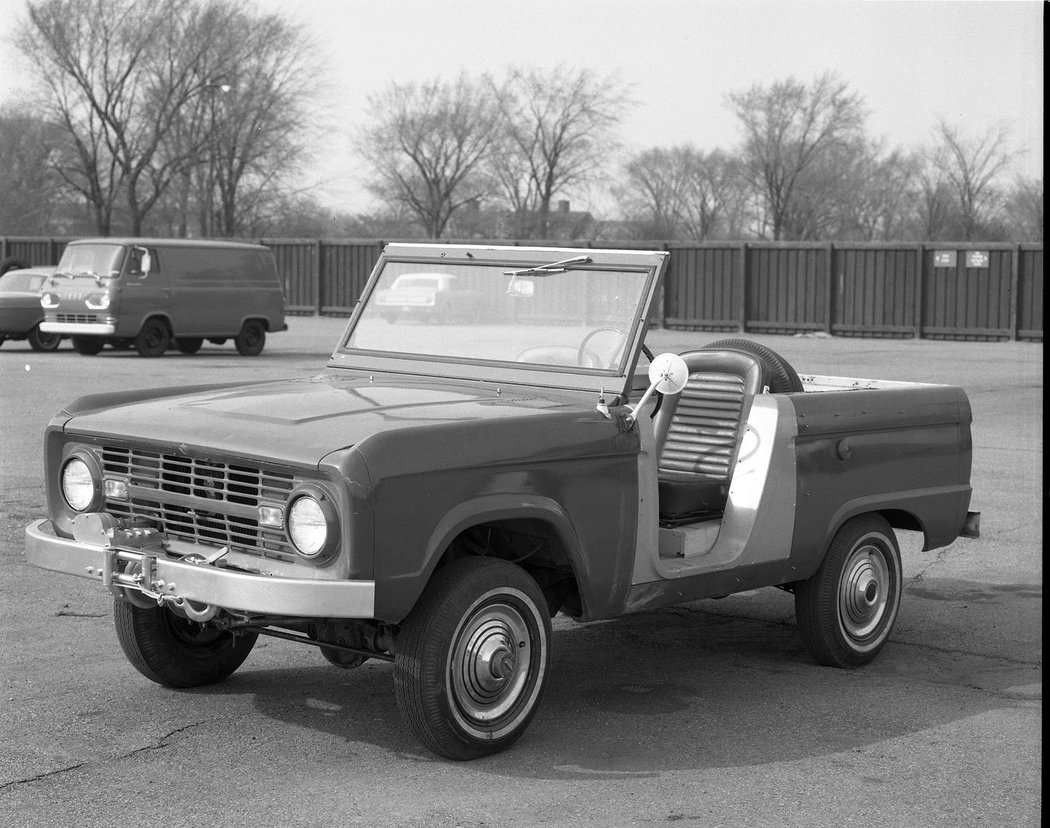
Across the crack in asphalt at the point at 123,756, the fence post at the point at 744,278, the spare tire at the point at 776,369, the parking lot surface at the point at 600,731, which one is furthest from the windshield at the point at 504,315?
the fence post at the point at 744,278

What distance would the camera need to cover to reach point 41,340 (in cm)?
2378

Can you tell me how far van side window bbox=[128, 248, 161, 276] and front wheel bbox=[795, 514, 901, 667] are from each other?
18.2 metres

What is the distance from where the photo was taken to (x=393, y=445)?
13.9 ft

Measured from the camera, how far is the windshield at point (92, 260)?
875 inches

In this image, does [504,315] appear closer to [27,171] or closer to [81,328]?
[81,328]

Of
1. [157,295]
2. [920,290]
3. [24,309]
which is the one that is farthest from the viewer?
[920,290]

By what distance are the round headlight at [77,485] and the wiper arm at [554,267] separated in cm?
185

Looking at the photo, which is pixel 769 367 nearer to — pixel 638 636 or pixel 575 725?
pixel 638 636

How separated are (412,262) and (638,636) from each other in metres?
1.94

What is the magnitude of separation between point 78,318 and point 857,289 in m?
19.4

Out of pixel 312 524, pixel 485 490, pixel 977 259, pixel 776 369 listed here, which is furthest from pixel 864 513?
pixel 977 259

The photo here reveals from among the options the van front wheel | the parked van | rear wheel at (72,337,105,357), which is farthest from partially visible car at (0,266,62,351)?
the van front wheel

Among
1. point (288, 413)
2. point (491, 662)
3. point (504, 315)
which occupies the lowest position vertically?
point (491, 662)

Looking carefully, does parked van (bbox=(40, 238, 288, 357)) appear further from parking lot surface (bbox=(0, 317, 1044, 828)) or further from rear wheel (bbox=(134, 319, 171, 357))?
parking lot surface (bbox=(0, 317, 1044, 828))
